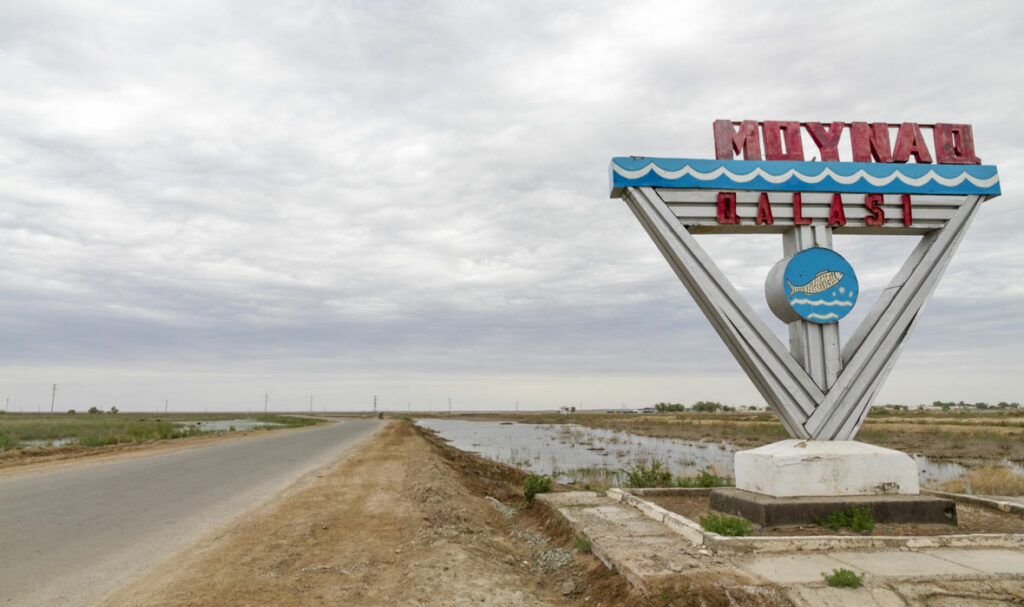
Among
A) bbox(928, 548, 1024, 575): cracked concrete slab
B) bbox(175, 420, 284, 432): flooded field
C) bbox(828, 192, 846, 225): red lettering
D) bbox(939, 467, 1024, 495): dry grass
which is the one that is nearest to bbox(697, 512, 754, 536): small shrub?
bbox(928, 548, 1024, 575): cracked concrete slab

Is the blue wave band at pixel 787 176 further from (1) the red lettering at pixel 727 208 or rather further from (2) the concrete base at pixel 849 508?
(2) the concrete base at pixel 849 508

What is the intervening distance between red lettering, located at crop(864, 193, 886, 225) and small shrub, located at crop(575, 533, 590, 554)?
6736 millimetres

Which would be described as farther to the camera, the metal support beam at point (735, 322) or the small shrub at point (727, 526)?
the metal support beam at point (735, 322)

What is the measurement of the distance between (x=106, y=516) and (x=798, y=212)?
11.6 m

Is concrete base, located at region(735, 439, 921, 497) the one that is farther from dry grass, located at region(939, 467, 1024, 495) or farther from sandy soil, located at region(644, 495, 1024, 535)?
dry grass, located at region(939, 467, 1024, 495)

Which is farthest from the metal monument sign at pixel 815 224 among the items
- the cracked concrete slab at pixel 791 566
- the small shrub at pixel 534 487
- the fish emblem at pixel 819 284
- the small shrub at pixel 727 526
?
the small shrub at pixel 534 487

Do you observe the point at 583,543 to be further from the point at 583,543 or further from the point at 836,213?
the point at 836,213

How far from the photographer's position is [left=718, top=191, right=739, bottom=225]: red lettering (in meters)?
9.54

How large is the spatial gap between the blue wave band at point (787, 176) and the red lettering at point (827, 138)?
0.76ft

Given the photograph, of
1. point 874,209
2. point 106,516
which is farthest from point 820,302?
point 106,516

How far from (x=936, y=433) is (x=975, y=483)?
28.3 metres

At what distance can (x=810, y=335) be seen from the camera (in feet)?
30.4

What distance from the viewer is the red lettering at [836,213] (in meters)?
9.61

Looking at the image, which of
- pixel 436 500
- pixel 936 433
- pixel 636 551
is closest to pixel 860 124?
pixel 636 551
